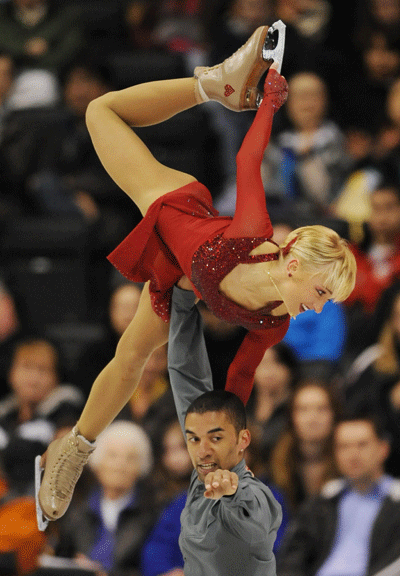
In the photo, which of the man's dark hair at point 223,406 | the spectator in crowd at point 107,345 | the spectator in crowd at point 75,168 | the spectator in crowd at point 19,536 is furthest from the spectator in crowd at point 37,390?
the man's dark hair at point 223,406

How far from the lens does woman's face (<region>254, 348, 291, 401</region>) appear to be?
17.1ft

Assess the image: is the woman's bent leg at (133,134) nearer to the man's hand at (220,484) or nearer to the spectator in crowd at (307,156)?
the man's hand at (220,484)

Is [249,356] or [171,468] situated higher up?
[249,356]

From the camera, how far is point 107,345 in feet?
18.5

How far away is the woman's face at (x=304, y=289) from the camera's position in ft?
10.4

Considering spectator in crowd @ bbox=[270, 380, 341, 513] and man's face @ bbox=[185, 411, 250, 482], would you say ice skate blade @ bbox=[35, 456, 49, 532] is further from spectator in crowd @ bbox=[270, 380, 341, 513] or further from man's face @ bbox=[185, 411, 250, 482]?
Answer: spectator in crowd @ bbox=[270, 380, 341, 513]

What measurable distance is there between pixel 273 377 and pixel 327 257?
2.11 m

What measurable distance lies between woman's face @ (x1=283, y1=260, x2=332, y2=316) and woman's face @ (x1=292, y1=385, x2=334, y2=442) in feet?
5.82

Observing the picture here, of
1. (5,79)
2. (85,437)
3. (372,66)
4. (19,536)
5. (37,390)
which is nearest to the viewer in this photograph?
(85,437)

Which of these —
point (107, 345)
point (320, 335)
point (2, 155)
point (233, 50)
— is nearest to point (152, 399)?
point (107, 345)

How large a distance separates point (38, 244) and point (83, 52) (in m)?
1.43

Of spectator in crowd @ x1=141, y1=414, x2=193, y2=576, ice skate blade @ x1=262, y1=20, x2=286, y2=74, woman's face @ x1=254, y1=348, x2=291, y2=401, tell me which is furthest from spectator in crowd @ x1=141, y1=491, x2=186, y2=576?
ice skate blade @ x1=262, y1=20, x2=286, y2=74

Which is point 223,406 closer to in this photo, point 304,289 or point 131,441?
point 304,289

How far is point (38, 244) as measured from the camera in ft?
20.7
